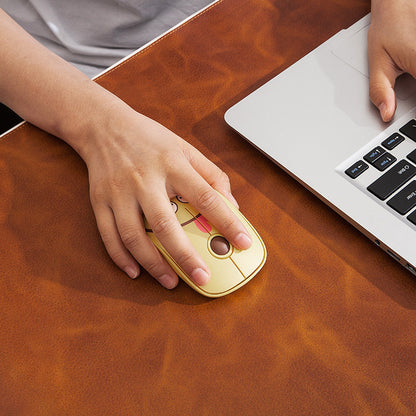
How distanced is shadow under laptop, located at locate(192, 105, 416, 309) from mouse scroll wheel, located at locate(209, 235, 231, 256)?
6cm

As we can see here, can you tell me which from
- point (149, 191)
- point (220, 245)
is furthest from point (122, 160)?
point (220, 245)

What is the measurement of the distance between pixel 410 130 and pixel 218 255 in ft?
0.91

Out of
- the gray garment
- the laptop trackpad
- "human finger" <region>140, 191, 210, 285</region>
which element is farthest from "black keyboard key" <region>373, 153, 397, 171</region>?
the gray garment

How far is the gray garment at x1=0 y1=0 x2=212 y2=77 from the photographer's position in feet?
2.68

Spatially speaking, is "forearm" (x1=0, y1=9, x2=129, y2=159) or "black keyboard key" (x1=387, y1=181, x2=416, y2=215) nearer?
"black keyboard key" (x1=387, y1=181, x2=416, y2=215)

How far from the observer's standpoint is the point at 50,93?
2.12 ft

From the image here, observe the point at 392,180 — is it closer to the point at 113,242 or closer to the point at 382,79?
the point at 382,79

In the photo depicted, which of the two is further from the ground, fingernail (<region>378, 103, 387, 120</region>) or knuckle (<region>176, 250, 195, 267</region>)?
fingernail (<region>378, 103, 387, 120</region>)

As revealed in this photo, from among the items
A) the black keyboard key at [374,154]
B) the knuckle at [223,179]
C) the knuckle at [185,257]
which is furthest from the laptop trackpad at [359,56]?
the knuckle at [185,257]

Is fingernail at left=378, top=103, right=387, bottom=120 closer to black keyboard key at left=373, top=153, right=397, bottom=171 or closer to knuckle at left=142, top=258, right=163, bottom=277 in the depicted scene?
black keyboard key at left=373, top=153, right=397, bottom=171

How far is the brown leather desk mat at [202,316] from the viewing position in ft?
1.58

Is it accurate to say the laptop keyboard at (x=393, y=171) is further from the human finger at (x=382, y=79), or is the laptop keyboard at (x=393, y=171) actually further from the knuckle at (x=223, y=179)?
the knuckle at (x=223, y=179)

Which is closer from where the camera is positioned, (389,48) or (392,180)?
(392,180)

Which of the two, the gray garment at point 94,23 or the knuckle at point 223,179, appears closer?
the knuckle at point 223,179
